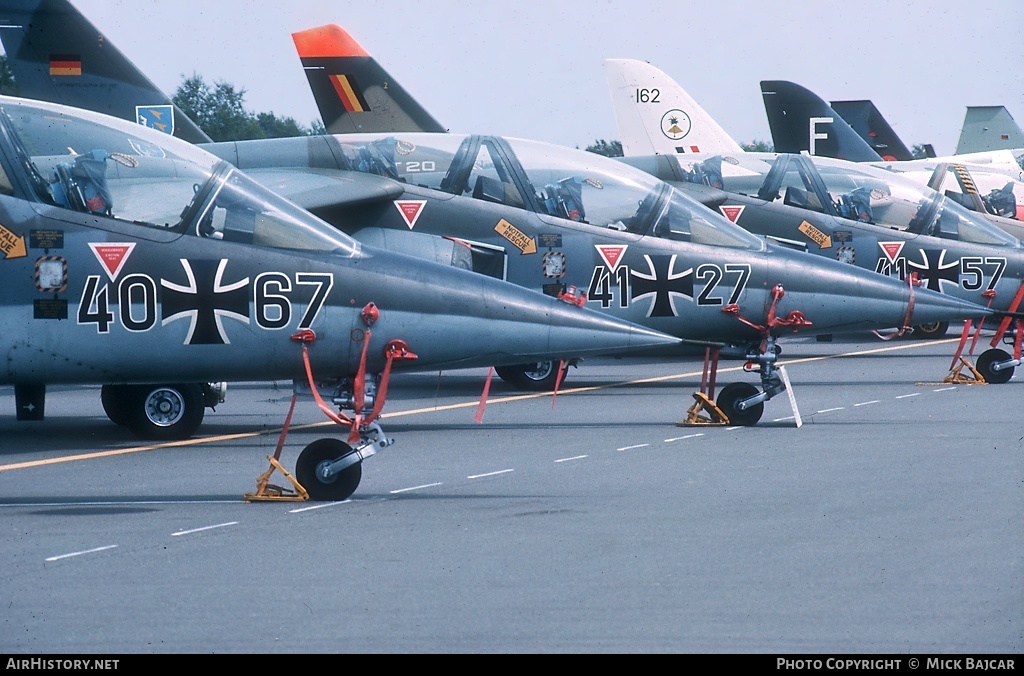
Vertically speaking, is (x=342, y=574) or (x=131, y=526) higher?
(x=342, y=574)

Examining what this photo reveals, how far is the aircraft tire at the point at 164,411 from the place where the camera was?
12.5 meters

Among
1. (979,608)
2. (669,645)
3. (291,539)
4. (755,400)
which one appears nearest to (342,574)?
(291,539)

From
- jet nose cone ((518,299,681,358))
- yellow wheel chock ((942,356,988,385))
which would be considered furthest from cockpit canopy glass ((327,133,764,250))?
jet nose cone ((518,299,681,358))

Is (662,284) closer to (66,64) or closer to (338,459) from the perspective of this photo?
(338,459)

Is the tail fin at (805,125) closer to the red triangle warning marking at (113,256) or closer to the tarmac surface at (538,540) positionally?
the tarmac surface at (538,540)

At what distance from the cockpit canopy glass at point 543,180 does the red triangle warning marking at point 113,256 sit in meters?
6.89

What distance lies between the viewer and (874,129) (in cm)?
4594

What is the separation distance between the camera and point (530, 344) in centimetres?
972

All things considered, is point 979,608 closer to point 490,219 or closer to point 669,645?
point 669,645

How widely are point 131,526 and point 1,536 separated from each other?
0.71m

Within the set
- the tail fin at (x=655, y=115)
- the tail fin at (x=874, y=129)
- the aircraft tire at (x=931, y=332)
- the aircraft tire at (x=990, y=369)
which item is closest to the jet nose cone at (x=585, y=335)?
the aircraft tire at (x=990, y=369)

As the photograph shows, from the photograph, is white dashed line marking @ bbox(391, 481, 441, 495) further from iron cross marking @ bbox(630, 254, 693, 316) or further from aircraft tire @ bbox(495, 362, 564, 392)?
aircraft tire @ bbox(495, 362, 564, 392)

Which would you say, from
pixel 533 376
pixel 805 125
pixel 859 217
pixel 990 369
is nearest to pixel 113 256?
pixel 533 376

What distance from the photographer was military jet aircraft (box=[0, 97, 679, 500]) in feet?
31.2
